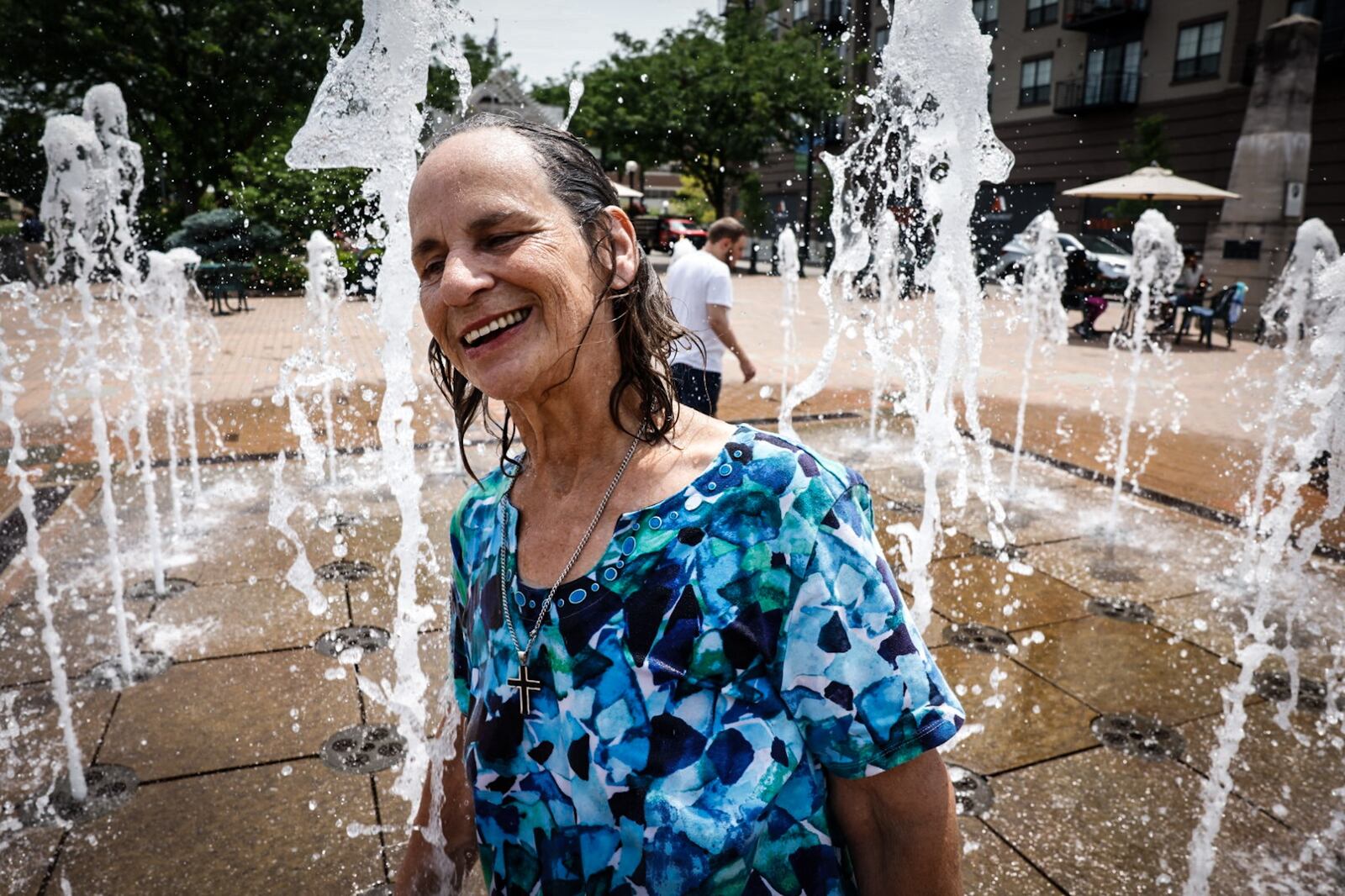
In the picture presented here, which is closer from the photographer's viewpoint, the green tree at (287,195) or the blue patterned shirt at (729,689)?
the blue patterned shirt at (729,689)

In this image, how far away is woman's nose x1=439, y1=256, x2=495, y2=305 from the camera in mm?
1258

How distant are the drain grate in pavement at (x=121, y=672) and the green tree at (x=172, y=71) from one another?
2295 centimetres

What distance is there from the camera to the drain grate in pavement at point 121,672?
3.71 m

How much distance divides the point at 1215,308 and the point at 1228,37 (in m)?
14.4

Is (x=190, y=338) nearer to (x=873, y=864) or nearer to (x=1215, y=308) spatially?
(x=873, y=864)

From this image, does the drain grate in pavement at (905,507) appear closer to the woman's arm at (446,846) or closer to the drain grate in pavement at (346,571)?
the drain grate in pavement at (346,571)

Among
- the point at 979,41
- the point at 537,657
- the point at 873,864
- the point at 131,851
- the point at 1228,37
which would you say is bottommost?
the point at 131,851

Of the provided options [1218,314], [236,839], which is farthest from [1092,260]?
[236,839]

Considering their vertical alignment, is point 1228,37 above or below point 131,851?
above

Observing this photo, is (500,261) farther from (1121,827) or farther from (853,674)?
(1121,827)

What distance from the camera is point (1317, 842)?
2861 mm

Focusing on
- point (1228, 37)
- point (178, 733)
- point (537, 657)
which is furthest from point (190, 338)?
point (1228, 37)

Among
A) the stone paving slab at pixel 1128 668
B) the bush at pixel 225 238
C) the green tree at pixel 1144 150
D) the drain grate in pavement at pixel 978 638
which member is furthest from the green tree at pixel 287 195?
the green tree at pixel 1144 150

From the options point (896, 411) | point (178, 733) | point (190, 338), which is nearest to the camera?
point (178, 733)
